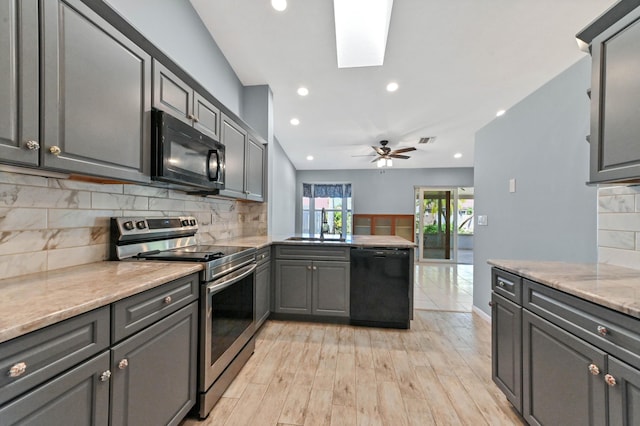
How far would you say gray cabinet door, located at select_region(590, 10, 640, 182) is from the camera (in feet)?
3.90

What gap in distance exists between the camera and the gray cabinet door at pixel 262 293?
8.25 ft

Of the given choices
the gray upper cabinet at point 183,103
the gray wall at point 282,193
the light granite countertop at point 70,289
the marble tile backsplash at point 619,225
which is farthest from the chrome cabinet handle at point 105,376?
the gray wall at point 282,193

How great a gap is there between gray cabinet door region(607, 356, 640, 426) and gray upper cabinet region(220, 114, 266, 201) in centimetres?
249

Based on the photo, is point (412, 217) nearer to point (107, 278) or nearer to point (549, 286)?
point (549, 286)

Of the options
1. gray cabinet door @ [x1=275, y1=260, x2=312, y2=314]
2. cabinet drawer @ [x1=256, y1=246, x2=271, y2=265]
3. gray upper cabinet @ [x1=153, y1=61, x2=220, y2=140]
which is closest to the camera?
gray upper cabinet @ [x1=153, y1=61, x2=220, y2=140]

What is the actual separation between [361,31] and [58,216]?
2794 millimetres

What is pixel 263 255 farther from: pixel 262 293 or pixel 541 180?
pixel 541 180

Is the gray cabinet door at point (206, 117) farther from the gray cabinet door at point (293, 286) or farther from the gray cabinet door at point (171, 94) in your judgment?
the gray cabinet door at point (293, 286)

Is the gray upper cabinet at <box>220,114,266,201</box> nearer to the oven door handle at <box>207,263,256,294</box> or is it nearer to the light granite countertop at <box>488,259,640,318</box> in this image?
the oven door handle at <box>207,263,256,294</box>

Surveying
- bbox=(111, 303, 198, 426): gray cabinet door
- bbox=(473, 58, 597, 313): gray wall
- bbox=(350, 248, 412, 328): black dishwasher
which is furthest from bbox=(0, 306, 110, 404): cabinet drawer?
bbox=(473, 58, 597, 313): gray wall

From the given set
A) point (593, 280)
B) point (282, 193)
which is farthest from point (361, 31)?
point (282, 193)

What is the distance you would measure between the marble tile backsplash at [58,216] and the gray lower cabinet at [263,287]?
39.0 inches

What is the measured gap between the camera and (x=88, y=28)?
115cm

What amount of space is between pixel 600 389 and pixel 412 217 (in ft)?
20.6
